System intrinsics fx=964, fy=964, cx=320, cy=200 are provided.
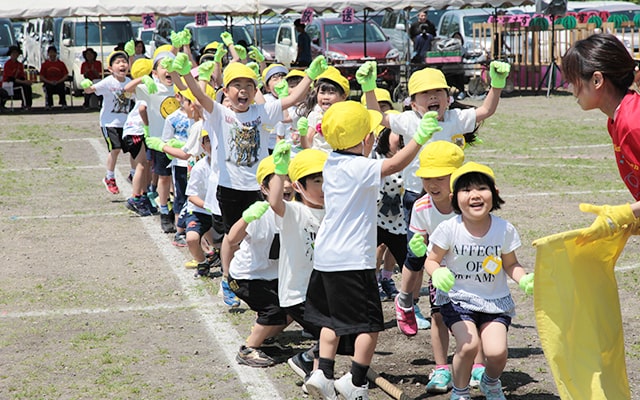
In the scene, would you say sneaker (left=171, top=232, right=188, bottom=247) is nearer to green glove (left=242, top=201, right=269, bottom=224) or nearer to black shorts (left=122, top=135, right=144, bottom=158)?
black shorts (left=122, top=135, right=144, bottom=158)

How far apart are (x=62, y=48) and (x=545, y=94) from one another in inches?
560

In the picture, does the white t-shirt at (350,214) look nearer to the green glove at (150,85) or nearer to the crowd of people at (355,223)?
the crowd of people at (355,223)

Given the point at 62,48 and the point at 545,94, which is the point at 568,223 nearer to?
the point at 545,94

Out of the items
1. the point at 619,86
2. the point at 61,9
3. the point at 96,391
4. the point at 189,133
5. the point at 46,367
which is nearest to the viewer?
the point at 619,86

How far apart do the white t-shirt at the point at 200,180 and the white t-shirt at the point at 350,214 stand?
3424 millimetres

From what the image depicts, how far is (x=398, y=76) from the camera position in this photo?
25.6m

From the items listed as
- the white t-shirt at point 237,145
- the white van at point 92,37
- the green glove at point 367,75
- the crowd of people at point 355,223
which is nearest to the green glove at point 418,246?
the crowd of people at point 355,223

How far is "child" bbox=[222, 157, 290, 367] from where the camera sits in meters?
6.18

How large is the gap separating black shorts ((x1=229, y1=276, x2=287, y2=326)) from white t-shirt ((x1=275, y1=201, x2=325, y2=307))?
322 mm

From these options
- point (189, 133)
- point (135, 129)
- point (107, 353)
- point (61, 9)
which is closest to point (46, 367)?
point (107, 353)

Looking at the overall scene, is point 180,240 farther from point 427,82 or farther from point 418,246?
point 418,246

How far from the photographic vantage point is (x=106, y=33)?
2809 cm

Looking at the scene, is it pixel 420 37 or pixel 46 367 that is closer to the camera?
pixel 46 367

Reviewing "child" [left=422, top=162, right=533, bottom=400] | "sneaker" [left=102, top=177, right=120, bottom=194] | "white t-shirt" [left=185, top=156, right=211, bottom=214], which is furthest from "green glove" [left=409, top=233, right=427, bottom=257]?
"sneaker" [left=102, top=177, right=120, bottom=194]
